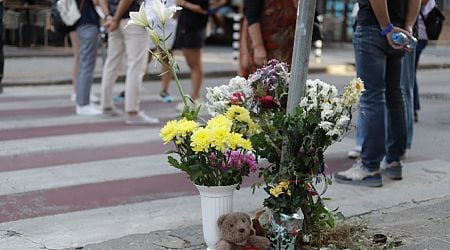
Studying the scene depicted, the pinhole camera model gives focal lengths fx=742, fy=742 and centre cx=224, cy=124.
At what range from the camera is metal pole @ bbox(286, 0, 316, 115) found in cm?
407

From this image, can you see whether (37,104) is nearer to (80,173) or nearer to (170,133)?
(80,173)

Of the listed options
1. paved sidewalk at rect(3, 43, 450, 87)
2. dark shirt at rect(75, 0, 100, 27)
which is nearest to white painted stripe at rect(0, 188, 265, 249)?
dark shirt at rect(75, 0, 100, 27)

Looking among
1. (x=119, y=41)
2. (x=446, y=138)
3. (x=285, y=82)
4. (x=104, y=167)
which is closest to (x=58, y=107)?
(x=119, y=41)

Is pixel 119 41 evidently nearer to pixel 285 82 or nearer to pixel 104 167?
pixel 104 167

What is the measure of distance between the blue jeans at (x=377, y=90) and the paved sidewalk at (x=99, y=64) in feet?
24.2

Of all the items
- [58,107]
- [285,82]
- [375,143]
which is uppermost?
[285,82]

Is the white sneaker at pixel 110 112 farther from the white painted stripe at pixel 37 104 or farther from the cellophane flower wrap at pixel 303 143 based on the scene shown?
the cellophane flower wrap at pixel 303 143

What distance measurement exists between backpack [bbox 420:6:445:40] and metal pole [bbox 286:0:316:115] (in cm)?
362

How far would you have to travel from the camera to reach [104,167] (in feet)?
20.6

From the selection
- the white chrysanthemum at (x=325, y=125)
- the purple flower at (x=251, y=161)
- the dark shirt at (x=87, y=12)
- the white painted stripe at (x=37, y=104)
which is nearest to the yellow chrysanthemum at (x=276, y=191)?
the purple flower at (x=251, y=161)

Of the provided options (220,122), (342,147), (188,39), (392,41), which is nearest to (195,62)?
(188,39)

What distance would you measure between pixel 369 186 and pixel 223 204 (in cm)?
198

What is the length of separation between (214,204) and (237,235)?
234 mm

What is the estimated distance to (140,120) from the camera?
8.19 m
